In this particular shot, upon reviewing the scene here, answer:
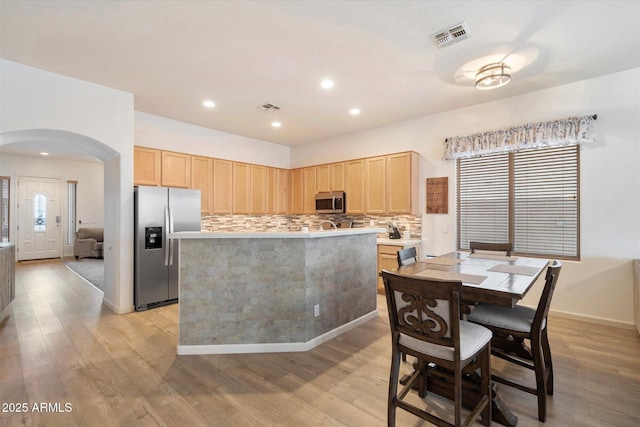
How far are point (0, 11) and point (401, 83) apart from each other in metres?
Answer: 3.77

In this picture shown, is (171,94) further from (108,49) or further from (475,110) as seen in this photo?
(475,110)

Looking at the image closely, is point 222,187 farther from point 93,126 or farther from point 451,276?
point 451,276

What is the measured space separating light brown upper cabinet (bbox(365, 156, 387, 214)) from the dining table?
2.45m

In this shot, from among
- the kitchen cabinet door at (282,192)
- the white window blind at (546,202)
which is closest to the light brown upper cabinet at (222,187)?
the kitchen cabinet door at (282,192)

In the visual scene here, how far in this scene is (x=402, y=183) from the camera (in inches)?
193

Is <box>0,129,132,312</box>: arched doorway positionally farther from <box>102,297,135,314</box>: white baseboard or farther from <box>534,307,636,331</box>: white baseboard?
<box>534,307,636,331</box>: white baseboard

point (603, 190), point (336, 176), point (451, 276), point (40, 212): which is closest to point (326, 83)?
point (336, 176)

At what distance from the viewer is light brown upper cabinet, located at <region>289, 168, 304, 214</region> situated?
653cm

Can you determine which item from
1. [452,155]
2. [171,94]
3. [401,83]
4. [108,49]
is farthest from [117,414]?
[452,155]

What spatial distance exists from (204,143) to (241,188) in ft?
3.49

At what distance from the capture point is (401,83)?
12.1 ft

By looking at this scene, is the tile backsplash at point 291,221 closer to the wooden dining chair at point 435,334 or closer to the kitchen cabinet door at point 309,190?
the kitchen cabinet door at point 309,190

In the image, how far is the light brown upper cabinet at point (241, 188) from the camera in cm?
586

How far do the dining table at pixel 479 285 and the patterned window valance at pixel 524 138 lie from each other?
1897mm
